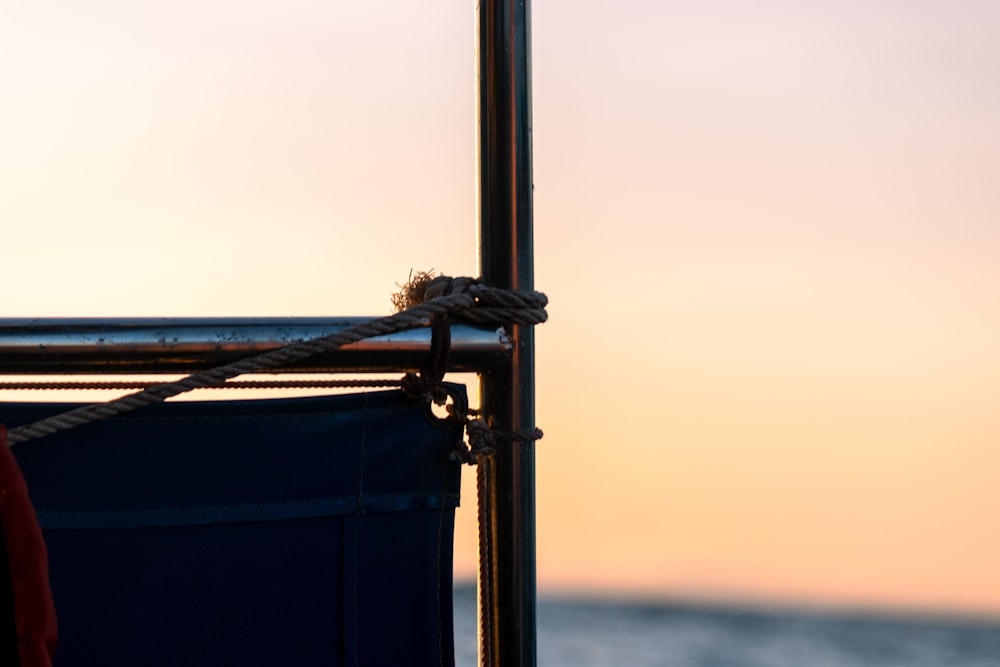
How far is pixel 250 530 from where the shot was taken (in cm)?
118

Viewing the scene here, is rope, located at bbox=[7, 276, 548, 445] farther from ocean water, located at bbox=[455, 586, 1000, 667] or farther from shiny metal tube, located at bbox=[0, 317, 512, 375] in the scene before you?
ocean water, located at bbox=[455, 586, 1000, 667]

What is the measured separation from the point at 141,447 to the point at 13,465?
0.58 feet

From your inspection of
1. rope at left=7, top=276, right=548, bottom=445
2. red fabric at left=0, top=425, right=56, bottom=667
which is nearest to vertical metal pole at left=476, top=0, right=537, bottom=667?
rope at left=7, top=276, right=548, bottom=445

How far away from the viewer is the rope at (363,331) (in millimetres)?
1091

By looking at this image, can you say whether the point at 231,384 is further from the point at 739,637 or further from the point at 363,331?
the point at 739,637

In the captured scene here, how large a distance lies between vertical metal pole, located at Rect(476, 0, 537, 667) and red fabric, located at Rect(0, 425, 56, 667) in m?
0.47

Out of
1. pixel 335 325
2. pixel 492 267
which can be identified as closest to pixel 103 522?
pixel 335 325

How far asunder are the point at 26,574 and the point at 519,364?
1.80 ft

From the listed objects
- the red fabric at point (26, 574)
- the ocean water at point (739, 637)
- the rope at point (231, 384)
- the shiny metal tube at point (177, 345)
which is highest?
the shiny metal tube at point (177, 345)

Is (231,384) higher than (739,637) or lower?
higher

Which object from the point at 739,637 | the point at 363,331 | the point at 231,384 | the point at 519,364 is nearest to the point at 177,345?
the point at 231,384

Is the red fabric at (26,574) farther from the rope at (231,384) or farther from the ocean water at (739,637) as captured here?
the ocean water at (739,637)

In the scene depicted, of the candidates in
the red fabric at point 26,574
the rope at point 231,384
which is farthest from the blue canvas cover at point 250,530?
the red fabric at point 26,574

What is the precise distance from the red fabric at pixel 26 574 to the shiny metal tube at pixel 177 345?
0.58 ft
